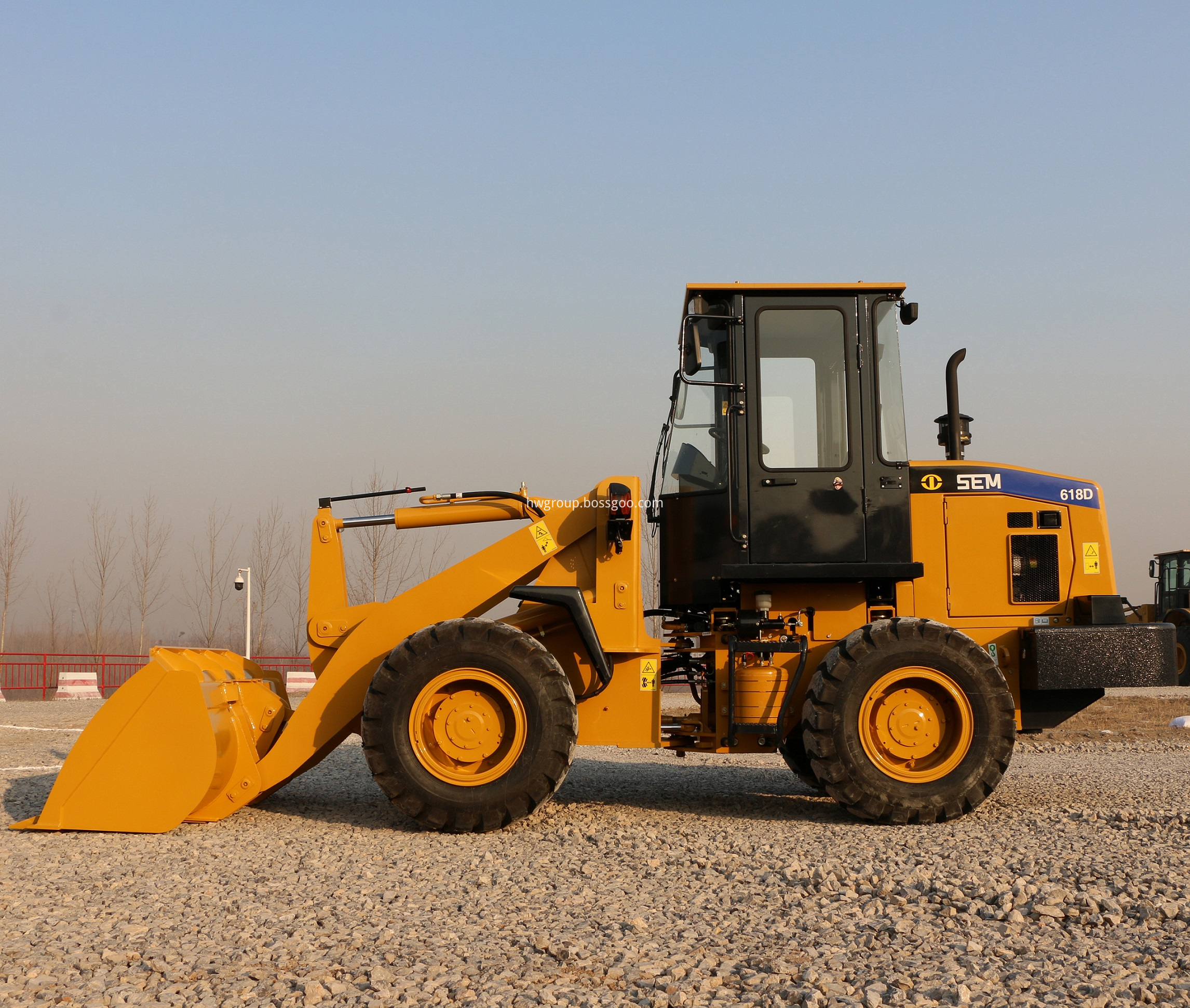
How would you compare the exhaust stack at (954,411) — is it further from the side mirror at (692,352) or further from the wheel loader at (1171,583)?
the wheel loader at (1171,583)

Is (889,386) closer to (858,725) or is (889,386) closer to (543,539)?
(858,725)

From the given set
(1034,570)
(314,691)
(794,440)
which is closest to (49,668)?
(314,691)

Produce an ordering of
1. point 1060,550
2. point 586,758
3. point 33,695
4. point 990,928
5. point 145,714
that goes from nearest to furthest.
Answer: point 990,928 → point 145,714 → point 1060,550 → point 586,758 → point 33,695

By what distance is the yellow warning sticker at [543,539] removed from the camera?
652 cm

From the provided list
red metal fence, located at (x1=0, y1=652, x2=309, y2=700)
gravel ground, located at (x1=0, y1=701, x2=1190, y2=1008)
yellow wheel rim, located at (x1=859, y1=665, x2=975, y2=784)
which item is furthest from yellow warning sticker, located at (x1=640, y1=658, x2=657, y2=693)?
red metal fence, located at (x1=0, y1=652, x2=309, y2=700)

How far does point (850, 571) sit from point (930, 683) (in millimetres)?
832

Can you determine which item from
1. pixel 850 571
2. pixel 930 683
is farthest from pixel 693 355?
pixel 930 683

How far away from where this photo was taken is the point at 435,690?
6.06m

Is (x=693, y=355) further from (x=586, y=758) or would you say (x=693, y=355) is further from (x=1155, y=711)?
(x=1155, y=711)

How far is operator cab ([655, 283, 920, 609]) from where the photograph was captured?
21.1ft

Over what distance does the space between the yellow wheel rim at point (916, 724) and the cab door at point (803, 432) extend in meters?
0.85

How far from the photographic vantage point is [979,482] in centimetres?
675

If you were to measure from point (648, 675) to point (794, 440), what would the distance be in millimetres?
1813

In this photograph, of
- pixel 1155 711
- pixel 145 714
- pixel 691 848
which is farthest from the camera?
pixel 1155 711
